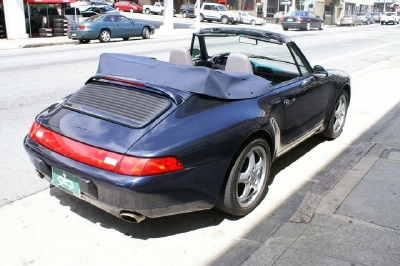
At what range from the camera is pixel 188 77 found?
3.28m

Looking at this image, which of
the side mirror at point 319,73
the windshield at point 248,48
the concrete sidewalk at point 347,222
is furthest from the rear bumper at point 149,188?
the side mirror at point 319,73

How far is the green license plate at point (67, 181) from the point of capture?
2.95 m

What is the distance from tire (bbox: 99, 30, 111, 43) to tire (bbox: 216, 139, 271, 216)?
17676 mm

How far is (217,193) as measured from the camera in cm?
310

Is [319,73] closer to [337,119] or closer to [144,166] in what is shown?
[337,119]

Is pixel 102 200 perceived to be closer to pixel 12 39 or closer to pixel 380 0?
pixel 12 39

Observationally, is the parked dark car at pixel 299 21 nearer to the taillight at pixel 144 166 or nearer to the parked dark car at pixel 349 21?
the parked dark car at pixel 349 21

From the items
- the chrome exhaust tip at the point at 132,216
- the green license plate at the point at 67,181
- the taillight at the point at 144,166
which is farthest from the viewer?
the green license plate at the point at 67,181

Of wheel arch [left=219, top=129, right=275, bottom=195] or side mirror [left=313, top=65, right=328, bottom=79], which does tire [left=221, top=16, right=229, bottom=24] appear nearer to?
side mirror [left=313, top=65, right=328, bottom=79]

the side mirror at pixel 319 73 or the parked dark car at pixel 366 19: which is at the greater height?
the parked dark car at pixel 366 19

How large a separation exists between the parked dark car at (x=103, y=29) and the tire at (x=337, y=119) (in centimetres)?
1595

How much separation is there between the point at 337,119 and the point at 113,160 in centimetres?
378

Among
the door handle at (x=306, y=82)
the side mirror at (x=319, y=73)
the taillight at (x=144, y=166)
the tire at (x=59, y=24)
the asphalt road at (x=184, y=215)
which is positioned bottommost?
the asphalt road at (x=184, y=215)

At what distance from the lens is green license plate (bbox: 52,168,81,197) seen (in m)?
2.95
